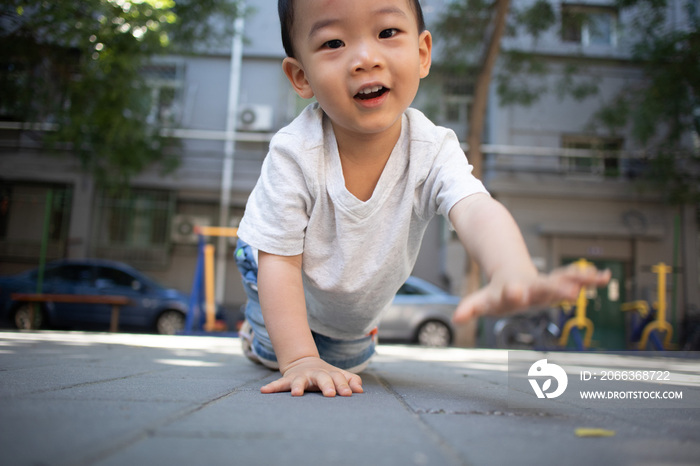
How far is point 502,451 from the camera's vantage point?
717mm

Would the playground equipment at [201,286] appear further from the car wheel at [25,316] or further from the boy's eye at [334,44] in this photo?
the boy's eye at [334,44]

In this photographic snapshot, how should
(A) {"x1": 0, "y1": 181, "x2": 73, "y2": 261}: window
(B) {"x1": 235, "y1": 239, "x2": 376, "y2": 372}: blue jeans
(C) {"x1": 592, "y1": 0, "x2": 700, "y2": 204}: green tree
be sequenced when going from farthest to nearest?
(A) {"x1": 0, "y1": 181, "x2": 73, "y2": 261}: window < (C) {"x1": 592, "y1": 0, "x2": 700, "y2": 204}: green tree < (B) {"x1": 235, "y1": 239, "x2": 376, "y2": 372}: blue jeans

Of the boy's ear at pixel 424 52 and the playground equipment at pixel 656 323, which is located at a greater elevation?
the boy's ear at pixel 424 52

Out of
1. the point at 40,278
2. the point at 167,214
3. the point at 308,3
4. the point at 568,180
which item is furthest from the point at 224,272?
the point at 308,3

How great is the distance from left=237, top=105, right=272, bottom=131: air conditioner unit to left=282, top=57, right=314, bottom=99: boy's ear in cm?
967

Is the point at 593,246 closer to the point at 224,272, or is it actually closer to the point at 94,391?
the point at 224,272

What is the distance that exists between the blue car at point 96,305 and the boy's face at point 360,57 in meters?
7.40

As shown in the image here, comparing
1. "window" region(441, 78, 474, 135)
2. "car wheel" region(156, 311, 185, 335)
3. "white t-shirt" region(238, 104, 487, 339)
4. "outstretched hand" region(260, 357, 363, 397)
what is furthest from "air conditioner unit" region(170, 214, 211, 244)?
"outstretched hand" region(260, 357, 363, 397)

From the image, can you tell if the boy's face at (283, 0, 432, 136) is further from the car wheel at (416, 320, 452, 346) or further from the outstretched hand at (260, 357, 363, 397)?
the car wheel at (416, 320, 452, 346)

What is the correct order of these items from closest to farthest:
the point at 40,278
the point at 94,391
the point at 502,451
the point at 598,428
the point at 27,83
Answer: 1. the point at 502,451
2. the point at 598,428
3. the point at 94,391
4. the point at 27,83
5. the point at 40,278

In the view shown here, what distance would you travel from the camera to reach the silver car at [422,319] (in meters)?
7.97

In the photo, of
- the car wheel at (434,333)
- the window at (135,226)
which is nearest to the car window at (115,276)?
the window at (135,226)

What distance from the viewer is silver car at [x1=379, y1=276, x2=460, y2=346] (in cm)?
797

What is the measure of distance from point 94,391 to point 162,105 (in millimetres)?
10897
